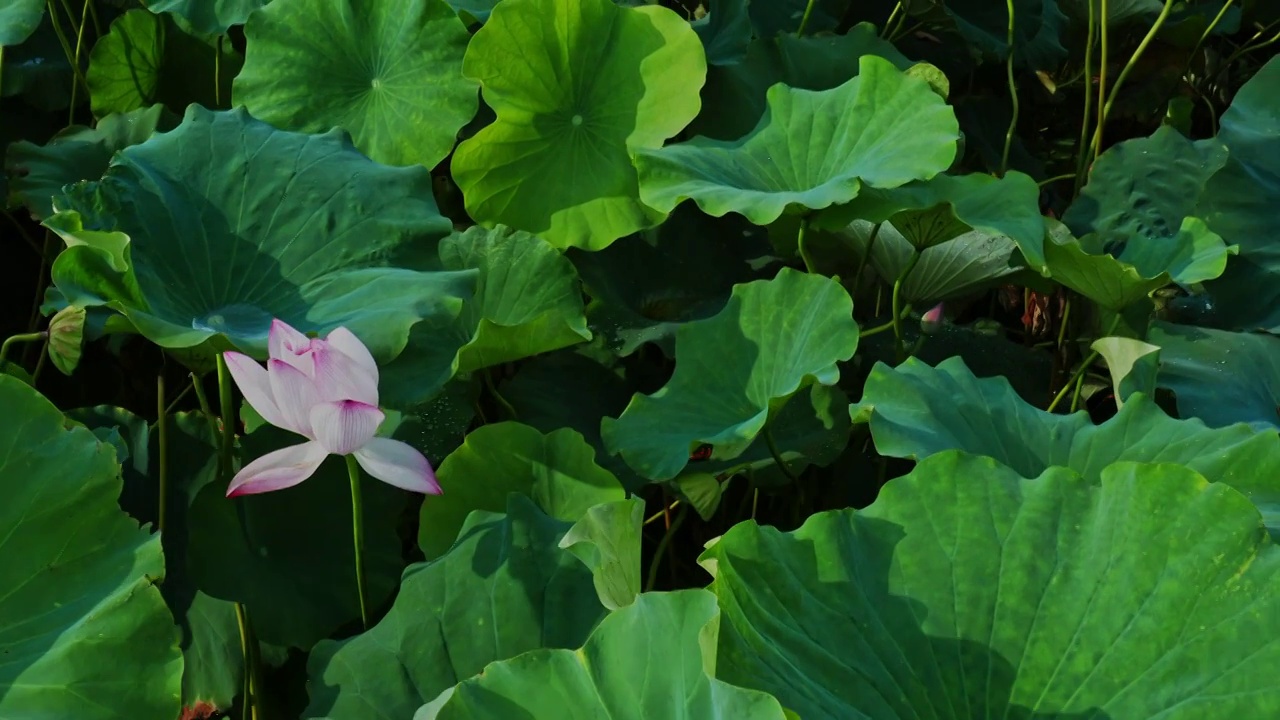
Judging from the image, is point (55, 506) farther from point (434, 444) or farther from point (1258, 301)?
point (1258, 301)

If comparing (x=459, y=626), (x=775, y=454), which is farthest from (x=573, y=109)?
(x=459, y=626)

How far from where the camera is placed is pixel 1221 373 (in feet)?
4.57

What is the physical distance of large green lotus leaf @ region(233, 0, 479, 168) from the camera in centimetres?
156

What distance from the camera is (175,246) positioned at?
3.97 ft

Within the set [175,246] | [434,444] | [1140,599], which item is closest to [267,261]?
[175,246]

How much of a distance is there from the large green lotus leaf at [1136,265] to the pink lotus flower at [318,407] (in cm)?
70

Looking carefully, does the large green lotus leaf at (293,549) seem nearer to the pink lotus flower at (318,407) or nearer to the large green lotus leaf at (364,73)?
the pink lotus flower at (318,407)

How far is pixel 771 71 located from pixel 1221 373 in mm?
708

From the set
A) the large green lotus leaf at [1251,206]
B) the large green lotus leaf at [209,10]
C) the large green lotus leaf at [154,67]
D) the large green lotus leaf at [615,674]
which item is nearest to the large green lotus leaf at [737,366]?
the large green lotus leaf at [615,674]

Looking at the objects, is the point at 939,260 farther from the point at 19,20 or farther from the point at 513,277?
the point at 19,20

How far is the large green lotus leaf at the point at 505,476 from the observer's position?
118cm

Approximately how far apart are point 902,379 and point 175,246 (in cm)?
70

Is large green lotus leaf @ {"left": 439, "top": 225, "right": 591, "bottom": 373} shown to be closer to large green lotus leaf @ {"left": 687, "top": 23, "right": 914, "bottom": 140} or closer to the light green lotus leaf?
large green lotus leaf @ {"left": 687, "top": 23, "right": 914, "bottom": 140}

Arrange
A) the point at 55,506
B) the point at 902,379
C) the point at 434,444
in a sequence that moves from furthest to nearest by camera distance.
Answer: the point at 434,444 → the point at 902,379 → the point at 55,506
